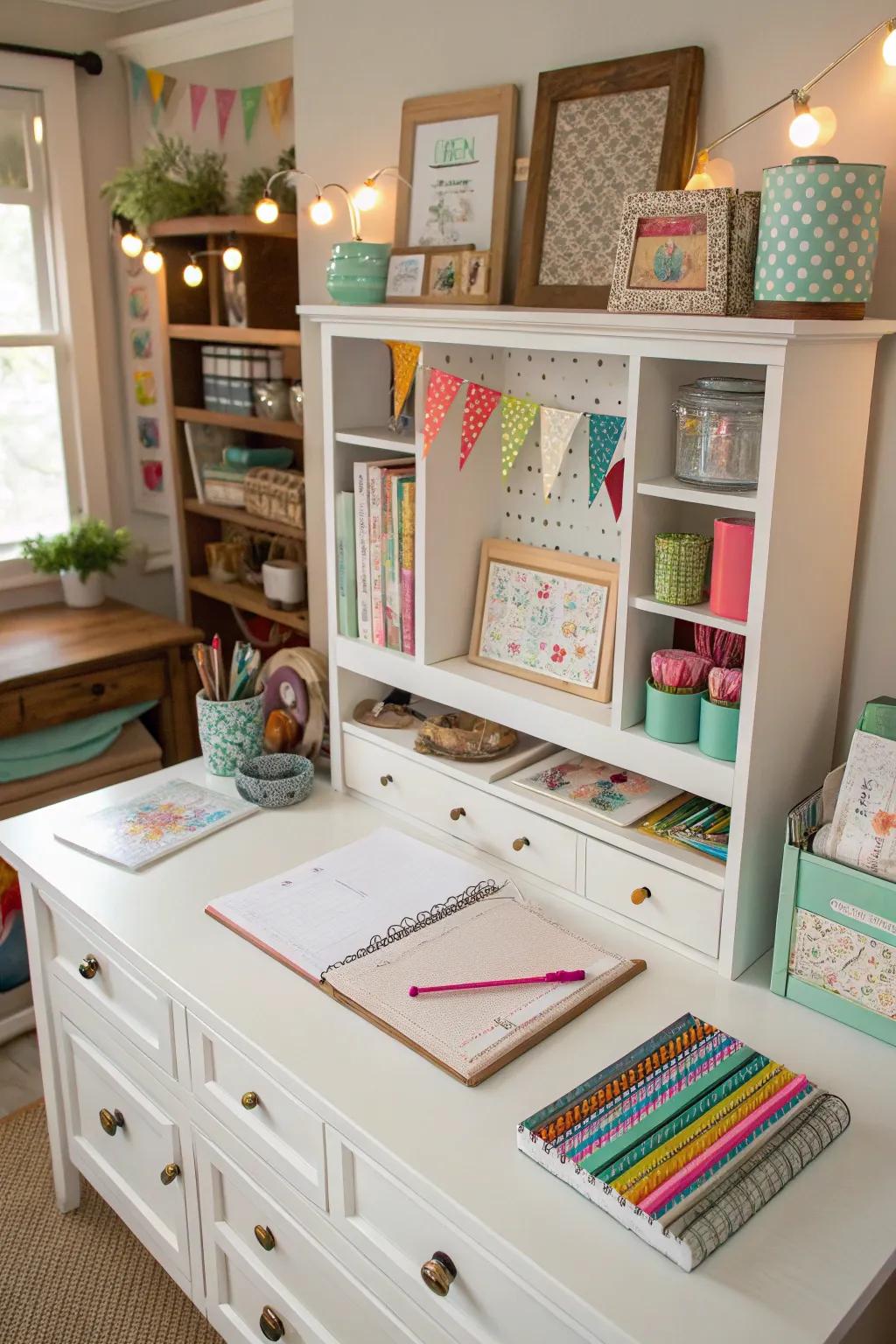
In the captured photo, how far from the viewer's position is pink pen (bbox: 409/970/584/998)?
1.42 metres

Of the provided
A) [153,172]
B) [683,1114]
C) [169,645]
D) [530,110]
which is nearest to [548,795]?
[683,1114]

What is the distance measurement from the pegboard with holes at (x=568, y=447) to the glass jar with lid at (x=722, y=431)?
211mm

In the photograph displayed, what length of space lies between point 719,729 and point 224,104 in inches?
88.4

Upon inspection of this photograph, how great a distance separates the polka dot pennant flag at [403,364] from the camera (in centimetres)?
170

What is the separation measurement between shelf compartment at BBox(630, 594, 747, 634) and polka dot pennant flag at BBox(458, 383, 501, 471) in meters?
0.41

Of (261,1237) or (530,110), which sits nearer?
(261,1237)

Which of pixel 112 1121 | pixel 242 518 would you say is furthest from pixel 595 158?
pixel 112 1121

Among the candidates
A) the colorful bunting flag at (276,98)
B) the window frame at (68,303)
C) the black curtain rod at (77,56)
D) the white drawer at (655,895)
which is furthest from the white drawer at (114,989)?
the black curtain rod at (77,56)

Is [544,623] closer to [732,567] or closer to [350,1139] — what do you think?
[732,567]

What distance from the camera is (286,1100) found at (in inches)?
53.7

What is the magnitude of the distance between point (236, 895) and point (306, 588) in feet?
4.05

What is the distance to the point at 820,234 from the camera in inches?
48.5

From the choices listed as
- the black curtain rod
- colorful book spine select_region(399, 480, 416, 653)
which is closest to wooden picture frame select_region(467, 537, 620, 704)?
colorful book spine select_region(399, 480, 416, 653)

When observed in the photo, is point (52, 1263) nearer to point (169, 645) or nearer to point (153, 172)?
point (169, 645)
